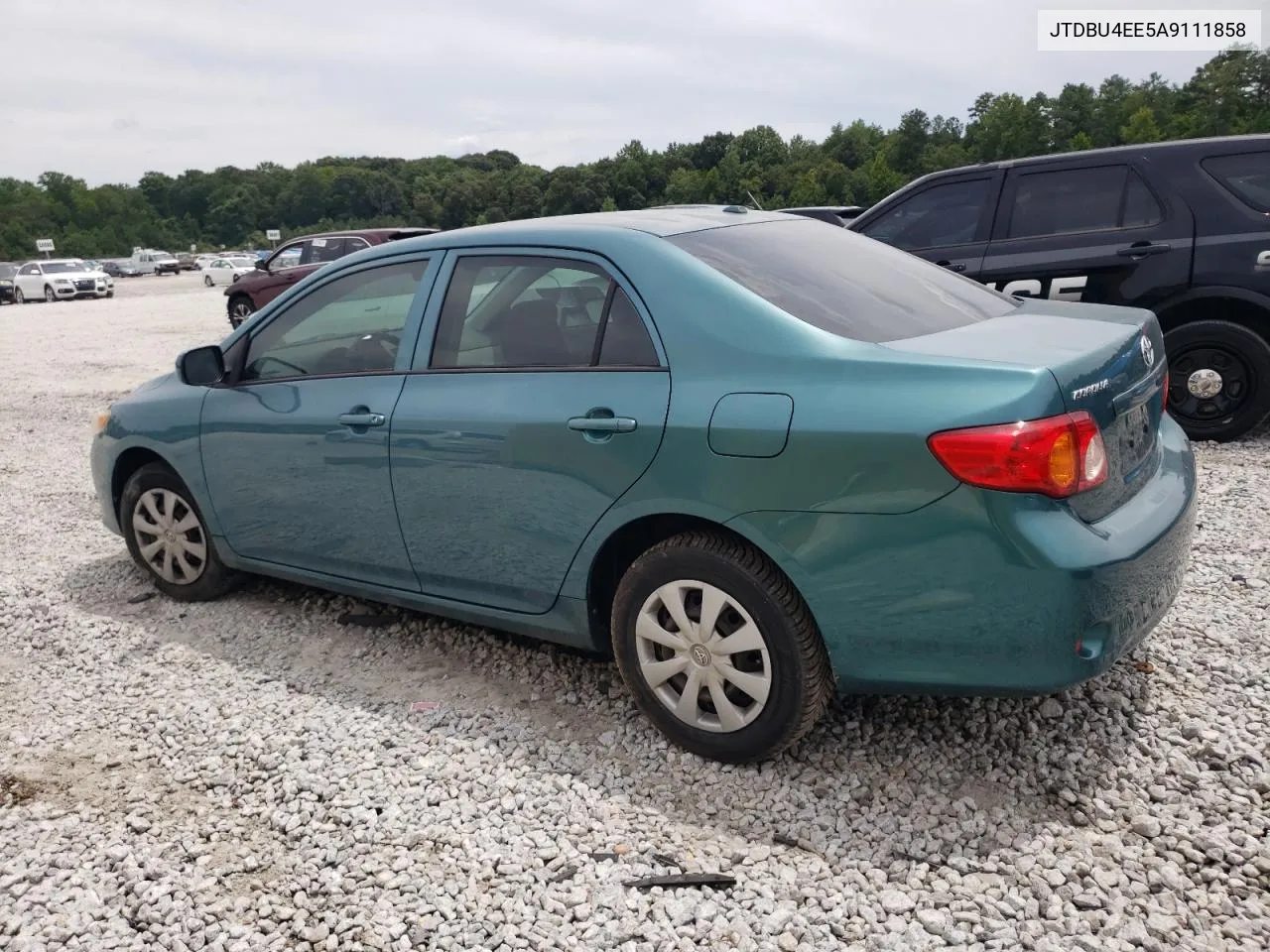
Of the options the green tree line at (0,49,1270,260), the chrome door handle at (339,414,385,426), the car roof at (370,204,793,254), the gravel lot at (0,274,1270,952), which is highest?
the green tree line at (0,49,1270,260)

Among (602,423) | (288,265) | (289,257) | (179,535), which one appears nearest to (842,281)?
(602,423)

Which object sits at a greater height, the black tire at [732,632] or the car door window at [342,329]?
the car door window at [342,329]

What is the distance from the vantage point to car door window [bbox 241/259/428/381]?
3861 mm

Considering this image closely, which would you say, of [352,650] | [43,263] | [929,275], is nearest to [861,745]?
[929,275]

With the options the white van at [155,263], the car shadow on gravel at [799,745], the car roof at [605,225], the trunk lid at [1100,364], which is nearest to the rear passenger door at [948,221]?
the car roof at [605,225]

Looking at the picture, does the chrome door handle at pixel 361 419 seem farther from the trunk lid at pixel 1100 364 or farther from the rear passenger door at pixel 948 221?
the rear passenger door at pixel 948 221

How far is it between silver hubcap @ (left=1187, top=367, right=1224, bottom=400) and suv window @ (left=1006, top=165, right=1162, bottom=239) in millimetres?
1045

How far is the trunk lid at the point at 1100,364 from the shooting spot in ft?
8.71

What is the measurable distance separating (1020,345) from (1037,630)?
2.72 feet

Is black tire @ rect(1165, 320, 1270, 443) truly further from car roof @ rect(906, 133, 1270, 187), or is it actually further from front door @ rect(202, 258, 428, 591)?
front door @ rect(202, 258, 428, 591)

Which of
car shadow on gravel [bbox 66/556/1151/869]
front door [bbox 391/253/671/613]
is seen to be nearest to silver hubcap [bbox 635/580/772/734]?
car shadow on gravel [bbox 66/556/1151/869]

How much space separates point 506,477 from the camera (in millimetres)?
3348

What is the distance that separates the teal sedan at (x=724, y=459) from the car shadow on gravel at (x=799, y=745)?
0.19m

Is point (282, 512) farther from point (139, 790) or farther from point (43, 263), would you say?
point (43, 263)
